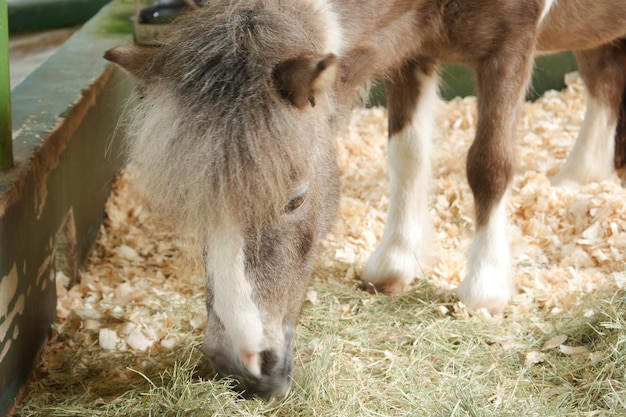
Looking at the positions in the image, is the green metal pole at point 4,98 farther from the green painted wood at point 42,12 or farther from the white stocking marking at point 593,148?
the green painted wood at point 42,12

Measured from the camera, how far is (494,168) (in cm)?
300

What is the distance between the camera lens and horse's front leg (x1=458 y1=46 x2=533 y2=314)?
2.92m

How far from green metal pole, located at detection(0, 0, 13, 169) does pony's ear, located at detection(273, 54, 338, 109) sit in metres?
0.95

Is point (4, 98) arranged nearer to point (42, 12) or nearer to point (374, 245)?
point (374, 245)

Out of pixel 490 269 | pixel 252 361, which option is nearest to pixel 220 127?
pixel 252 361

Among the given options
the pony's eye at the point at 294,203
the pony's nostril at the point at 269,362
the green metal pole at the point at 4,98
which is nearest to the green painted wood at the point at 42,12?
the green metal pole at the point at 4,98

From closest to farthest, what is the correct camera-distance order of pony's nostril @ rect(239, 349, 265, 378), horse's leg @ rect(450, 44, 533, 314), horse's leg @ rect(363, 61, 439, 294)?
1. pony's nostril @ rect(239, 349, 265, 378)
2. horse's leg @ rect(450, 44, 533, 314)
3. horse's leg @ rect(363, 61, 439, 294)

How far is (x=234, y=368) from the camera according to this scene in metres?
2.15

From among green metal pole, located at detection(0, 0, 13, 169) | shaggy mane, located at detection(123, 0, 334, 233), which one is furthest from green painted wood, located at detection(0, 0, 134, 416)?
shaggy mane, located at detection(123, 0, 334, 233)

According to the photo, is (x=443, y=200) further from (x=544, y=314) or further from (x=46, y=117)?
(x=46, y=117)

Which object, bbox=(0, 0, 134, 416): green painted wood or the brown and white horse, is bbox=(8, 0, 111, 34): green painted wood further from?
the brown and white horse

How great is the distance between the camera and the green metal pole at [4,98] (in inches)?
96.0

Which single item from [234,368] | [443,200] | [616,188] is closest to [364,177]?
[443,200]

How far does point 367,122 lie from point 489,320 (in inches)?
89.7
